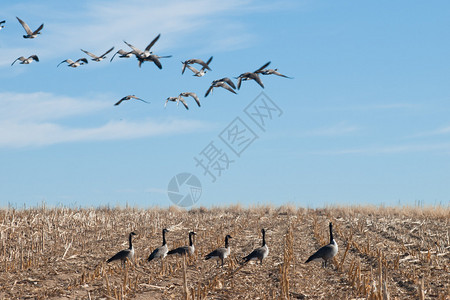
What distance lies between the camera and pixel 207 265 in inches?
653

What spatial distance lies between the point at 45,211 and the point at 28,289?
18066 mm

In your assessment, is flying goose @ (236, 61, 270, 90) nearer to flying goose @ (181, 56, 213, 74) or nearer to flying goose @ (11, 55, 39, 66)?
flying goose @ (181, 56, 213, 74)

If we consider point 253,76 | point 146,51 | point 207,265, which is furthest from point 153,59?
point 207,265

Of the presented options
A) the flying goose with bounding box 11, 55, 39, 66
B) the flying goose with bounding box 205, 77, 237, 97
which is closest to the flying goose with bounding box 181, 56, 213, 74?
the flying goose with bounding box 205, 77, 237, 97

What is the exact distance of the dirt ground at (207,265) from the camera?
1212 centimetres

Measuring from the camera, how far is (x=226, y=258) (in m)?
17.5

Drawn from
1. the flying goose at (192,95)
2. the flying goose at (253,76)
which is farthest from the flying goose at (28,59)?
the flying goose at (253,76)

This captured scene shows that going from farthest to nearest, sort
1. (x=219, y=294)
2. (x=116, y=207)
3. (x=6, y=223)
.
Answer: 1. (x=116, y=207)
2. (x=6, y=223)
3. (x=219, y=294)

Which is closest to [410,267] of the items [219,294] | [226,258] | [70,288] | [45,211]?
[226,258]

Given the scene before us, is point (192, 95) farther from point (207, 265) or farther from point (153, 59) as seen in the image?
point (207, 265)

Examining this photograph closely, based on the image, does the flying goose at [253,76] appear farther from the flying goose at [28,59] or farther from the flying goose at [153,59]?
the flying goose at [28,59]

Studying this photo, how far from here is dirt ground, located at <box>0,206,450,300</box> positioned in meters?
12.1

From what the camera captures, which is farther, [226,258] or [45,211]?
[45,211]

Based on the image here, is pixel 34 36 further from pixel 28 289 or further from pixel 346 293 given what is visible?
pixel 346 293
